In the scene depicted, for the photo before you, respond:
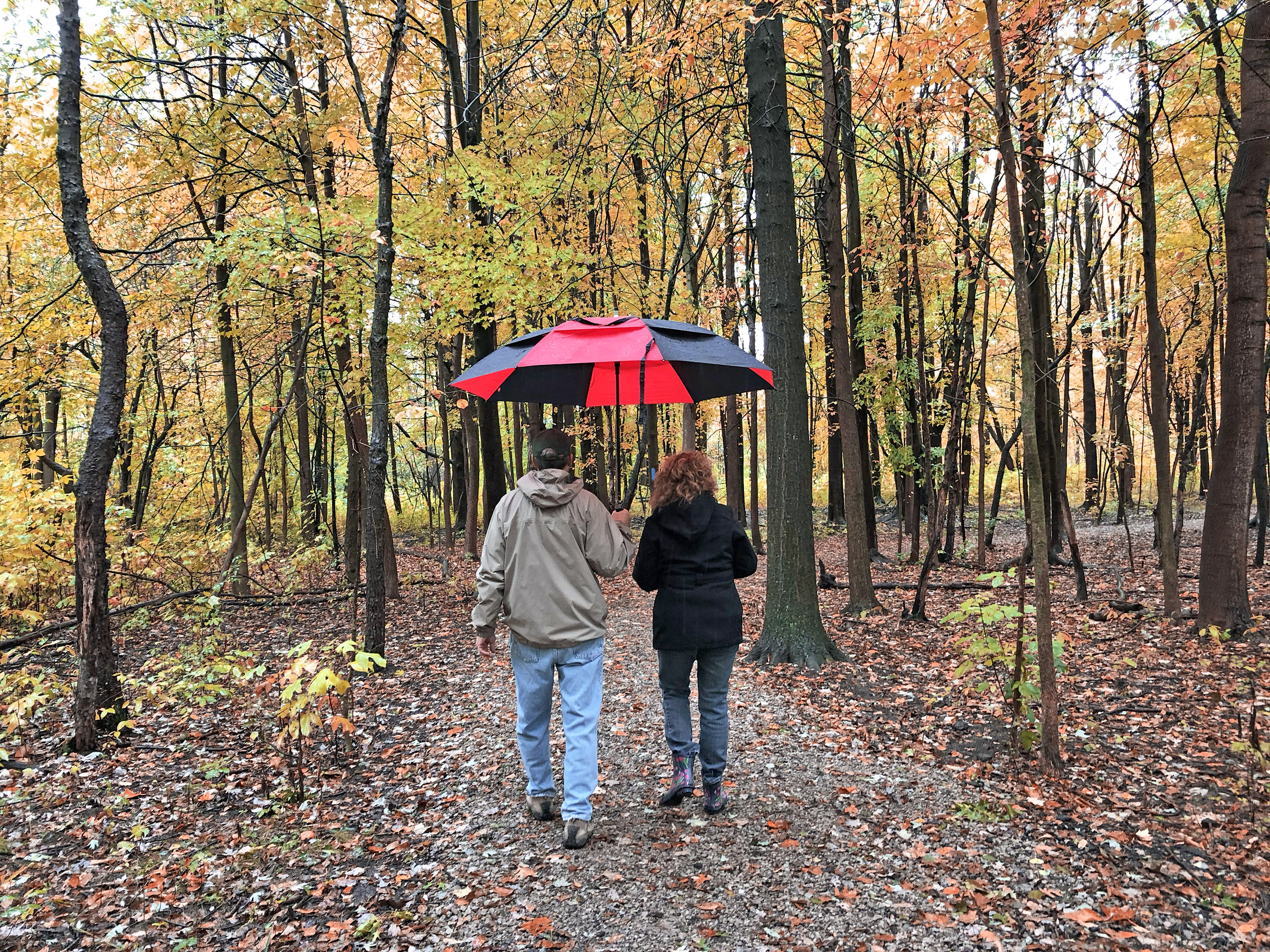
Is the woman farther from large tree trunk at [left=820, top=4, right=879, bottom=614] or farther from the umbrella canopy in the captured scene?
large tree trunk at [left=820, top=4, right=879, bottom=614]

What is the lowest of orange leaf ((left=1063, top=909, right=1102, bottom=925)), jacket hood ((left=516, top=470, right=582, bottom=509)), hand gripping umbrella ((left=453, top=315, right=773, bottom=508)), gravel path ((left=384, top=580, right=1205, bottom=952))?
gravel path ((left=384, top=580, right=1205, bottom=952))

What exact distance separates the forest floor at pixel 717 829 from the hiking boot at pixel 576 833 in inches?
2.2

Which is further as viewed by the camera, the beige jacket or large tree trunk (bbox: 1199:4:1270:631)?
large tree trunk (bbox: 1199:4:1270:631)

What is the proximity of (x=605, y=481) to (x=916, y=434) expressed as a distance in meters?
7.16

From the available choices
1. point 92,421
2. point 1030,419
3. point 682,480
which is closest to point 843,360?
point 1030,419

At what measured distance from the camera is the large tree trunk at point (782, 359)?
22.3 ft

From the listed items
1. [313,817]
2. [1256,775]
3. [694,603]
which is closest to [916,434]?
[1256,775]

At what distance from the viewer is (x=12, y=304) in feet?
39.8

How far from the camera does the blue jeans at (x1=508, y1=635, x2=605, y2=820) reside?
3.83 meters

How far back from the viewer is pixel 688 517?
3.97m

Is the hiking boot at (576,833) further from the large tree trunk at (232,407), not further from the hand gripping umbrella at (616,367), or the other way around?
the large tree trunk at (232,407)

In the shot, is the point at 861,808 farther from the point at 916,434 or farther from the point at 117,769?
the point at 916,434

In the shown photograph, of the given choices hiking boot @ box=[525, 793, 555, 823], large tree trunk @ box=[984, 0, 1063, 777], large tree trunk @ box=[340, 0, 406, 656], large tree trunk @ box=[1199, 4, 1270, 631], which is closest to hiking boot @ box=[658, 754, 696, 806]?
hiking boot @ box=[525, 793, 555, 823]

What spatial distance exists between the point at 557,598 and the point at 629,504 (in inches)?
46.6
